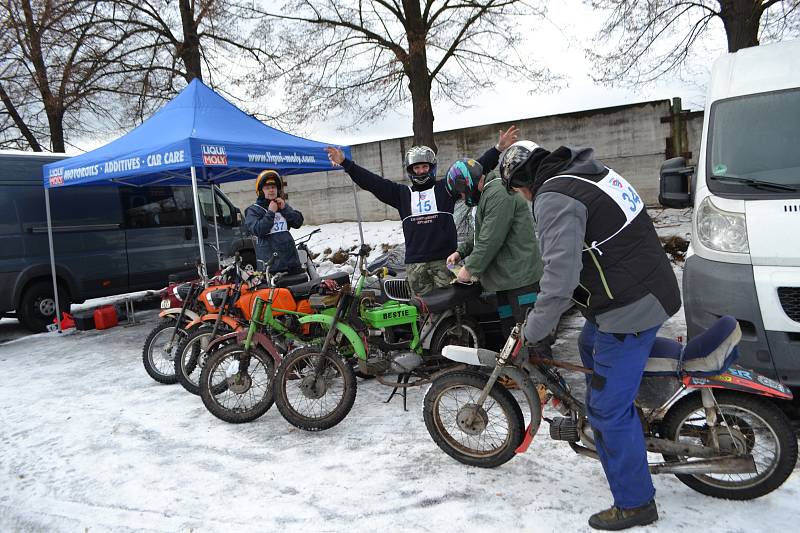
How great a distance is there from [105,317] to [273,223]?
411 cm

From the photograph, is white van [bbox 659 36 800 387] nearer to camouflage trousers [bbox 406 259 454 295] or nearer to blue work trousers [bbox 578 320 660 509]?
blue work trousers [bbox 578 320 660 509]

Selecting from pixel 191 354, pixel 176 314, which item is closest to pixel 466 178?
pixel 191 354

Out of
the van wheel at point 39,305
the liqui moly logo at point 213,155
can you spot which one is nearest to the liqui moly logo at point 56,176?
the van wheel at point 39,305

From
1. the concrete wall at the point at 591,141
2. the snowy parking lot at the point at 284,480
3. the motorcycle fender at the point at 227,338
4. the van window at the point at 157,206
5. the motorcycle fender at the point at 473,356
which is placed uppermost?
Result: the concrete wall at the point at 591,141

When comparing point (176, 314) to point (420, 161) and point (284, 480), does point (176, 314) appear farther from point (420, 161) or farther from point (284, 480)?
point (420, 161)

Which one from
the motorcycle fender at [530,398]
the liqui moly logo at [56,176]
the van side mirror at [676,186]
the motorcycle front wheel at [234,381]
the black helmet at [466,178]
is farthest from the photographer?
the liqui moly logo at [56,176]

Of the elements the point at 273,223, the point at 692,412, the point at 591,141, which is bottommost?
the point at 692,412

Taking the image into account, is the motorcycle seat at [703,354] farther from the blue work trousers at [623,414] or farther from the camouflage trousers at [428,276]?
the camouflage trousers at [428,276]

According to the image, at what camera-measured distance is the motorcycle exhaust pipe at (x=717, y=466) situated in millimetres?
2574

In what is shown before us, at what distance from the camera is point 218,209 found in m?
10.2

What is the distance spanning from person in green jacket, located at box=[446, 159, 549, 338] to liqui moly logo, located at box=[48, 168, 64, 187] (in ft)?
18.9

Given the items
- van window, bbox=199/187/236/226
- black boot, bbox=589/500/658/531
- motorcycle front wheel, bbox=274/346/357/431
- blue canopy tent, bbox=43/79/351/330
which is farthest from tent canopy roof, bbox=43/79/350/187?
black boot, bbox=589/500/658/531

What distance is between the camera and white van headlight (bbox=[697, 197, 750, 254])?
135 inches

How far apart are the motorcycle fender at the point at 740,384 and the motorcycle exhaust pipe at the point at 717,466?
33 cm
